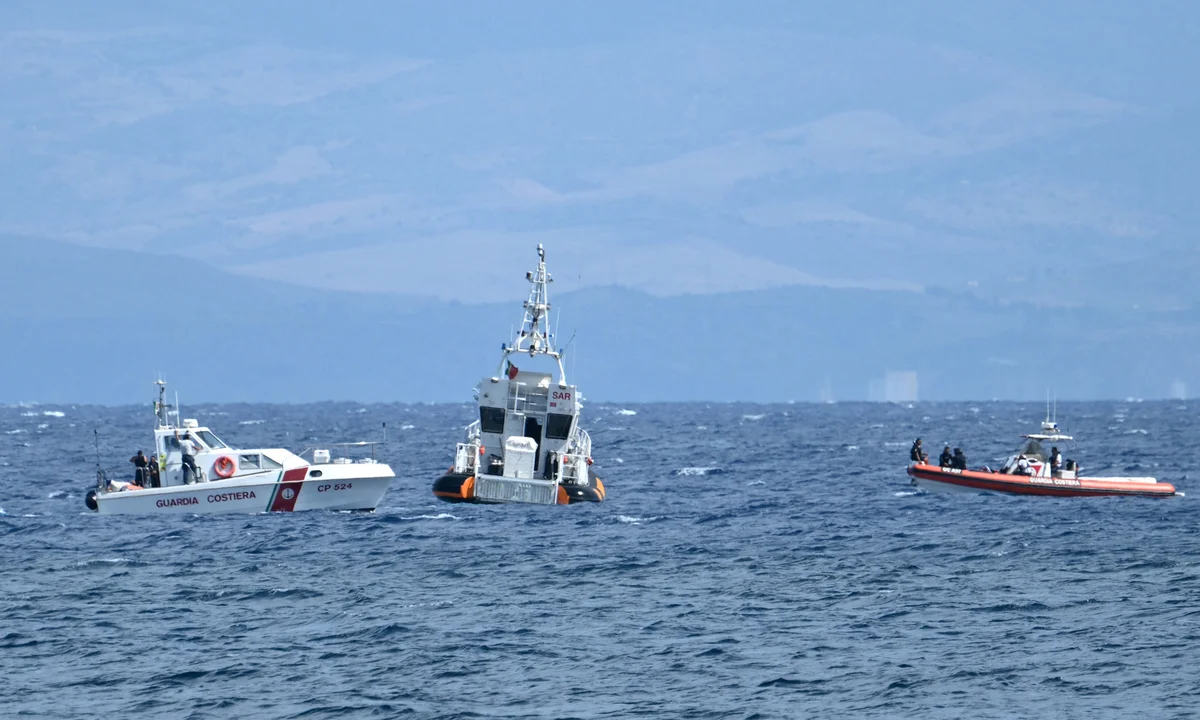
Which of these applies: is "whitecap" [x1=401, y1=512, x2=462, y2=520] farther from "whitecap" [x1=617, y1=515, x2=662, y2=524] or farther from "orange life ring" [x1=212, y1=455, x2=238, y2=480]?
"orange life ring" [x1=212, y1=455, x2=238, y2=480]

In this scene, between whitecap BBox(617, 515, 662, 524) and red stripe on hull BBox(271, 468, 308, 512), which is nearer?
red stripe on hull BBox(271, 468, 308, 512)

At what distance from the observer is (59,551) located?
42062 mm

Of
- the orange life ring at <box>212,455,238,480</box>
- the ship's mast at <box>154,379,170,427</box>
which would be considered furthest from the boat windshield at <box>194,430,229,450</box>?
the ship's mast at <box>154,379,170,427</box>

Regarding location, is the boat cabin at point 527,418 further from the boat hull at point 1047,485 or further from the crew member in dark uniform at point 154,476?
the boat hull at point 1047,485

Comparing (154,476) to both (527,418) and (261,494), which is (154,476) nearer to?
(261,494)

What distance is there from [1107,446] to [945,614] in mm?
74658

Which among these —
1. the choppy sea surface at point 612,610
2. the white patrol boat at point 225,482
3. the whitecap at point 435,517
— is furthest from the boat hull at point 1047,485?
the white patrol boat at point 225,482

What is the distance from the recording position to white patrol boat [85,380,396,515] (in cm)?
→ 4922

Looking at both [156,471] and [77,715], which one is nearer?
[77,715]

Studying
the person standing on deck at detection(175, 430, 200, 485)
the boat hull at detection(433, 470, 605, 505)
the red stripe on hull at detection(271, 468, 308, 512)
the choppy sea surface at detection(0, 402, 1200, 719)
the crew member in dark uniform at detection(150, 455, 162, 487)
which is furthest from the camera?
the boat hull at detection(433, 470, 605, 505)

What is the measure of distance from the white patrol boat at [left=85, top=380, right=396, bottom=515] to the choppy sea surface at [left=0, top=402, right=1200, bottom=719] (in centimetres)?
80

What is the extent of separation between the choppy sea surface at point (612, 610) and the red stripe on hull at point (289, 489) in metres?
0.72

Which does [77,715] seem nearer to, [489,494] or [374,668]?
[374,668]

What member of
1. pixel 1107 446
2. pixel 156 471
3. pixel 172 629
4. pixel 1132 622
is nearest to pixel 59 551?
pixel 156 471
